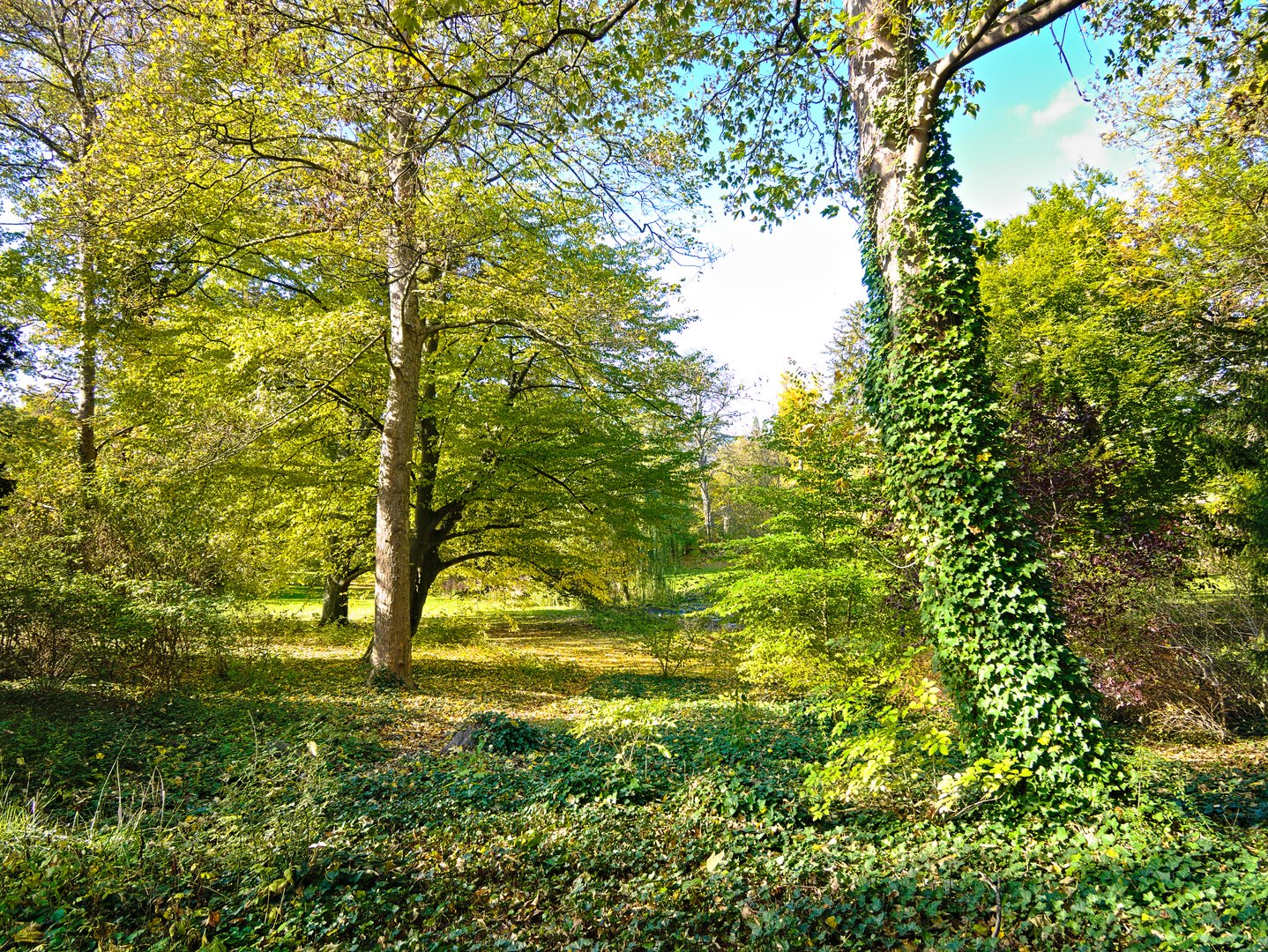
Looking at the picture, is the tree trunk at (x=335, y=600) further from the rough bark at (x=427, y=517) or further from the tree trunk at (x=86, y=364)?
the tree trunk at (x=86, y=364)

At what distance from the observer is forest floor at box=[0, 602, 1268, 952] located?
293cm

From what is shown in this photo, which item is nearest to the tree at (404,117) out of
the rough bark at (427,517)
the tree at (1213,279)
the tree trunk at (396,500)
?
the tree trunk at (396,500)

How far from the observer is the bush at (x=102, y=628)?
6.21m

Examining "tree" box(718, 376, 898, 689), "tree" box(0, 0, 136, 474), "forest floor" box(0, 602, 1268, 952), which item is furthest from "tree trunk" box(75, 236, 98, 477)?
"tree" box(718, 376, 898, 689)

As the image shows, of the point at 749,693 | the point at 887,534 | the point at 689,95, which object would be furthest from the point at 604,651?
the point at 689,95

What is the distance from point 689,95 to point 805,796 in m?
6.97

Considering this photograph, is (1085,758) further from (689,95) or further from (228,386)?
(228,386)

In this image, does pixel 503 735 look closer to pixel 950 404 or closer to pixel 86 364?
pixel 950 404

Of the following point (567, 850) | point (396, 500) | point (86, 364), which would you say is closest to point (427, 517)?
point (396, 500)

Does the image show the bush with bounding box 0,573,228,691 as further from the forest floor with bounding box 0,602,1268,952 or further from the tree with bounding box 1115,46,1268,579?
the tree with bounding box 1115,46,1268,579

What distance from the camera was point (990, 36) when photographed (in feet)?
14.1

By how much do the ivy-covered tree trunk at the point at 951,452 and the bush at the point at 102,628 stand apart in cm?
801

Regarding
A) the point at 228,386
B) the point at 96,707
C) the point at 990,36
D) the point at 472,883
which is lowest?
the point at 472,883

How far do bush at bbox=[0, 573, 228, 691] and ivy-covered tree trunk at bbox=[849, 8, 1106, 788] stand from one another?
8014 mm
